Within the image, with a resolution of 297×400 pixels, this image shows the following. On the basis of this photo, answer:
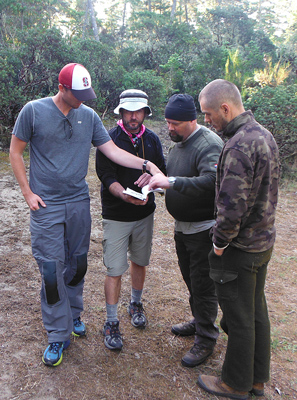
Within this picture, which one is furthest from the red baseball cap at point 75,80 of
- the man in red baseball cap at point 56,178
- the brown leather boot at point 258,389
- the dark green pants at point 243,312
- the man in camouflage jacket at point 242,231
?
the brown leather boot at point 258,389

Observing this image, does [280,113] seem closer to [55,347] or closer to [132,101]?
[132,101]

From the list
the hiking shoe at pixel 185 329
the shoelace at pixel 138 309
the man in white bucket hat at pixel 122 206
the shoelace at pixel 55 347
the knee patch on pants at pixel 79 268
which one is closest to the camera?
the shoelace at pixel 55 347

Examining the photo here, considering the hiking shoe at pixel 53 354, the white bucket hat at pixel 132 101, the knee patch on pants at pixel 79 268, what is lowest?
the hiking shoe at pixel 53 354

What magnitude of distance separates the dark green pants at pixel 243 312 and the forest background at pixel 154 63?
773 centimetres

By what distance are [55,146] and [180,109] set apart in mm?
978

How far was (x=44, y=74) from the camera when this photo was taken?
9742 mm

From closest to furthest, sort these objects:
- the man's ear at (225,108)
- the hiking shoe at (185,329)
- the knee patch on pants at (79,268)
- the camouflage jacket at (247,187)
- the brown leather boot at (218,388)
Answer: the camouflage jacket at (247,187) < the man's ear at (225,108) < the brown leather boot at (218,388) < the knee patch on pants at (79,268) < the hiking shoe at (185,329)

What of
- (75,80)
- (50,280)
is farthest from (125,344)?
(75,80)

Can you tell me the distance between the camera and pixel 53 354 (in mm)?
2629

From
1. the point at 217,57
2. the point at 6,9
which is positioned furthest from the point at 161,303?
the point at 6,9

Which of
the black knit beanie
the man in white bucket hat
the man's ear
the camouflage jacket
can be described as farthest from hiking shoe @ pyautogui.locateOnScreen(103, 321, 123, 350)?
the man's ear

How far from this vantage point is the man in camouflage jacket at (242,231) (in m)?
2.04

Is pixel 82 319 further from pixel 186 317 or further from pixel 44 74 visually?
pixel 44 74

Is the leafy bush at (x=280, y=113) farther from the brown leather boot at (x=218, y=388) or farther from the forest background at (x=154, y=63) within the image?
the brown leather boot at (x=218, y=388)
